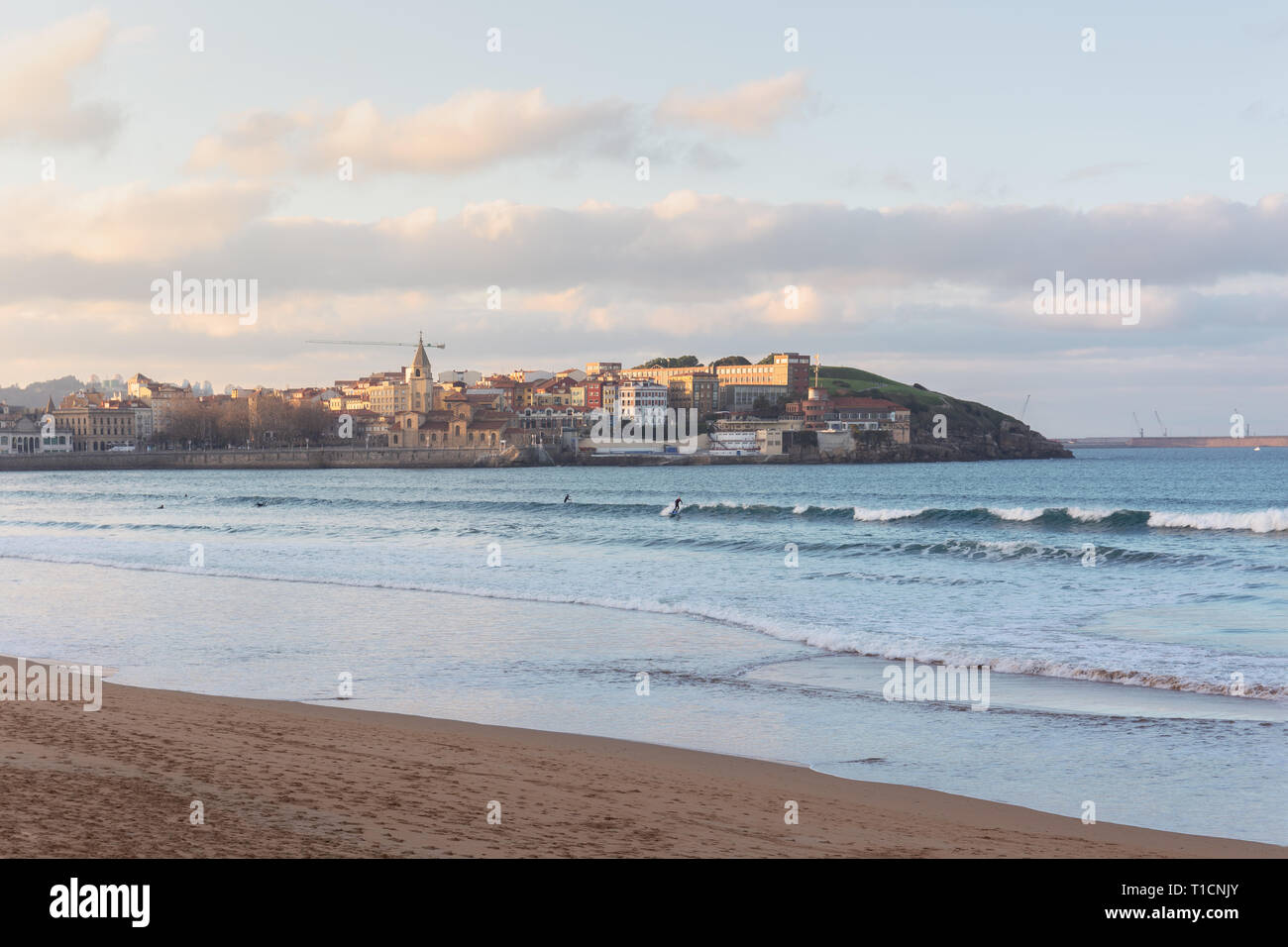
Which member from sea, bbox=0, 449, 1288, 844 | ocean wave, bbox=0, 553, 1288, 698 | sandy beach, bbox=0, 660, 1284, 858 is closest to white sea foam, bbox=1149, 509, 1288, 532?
sea, bbox=0, 449, 1288, 844

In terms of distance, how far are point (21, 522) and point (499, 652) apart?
4030 cm

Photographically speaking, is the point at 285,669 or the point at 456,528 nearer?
the point at 285,669

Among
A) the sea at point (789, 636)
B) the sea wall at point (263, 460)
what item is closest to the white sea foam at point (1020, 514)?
the sea at point (789, 636)

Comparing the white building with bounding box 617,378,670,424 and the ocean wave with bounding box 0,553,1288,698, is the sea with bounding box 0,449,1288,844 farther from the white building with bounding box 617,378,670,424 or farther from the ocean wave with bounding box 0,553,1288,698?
the white building with bounding box 617,378,670,424

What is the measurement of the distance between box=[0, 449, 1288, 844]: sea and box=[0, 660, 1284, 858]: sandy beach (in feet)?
2.30

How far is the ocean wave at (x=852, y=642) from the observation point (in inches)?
490

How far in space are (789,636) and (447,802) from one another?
973 centimetres

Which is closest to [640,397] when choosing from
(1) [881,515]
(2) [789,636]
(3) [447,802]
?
(1) [881,515]

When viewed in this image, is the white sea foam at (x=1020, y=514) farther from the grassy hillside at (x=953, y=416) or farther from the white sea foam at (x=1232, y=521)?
the grassy hillside at (x=953, y=416)

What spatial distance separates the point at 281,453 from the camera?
5669 inches

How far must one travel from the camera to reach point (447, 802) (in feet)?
23.6
